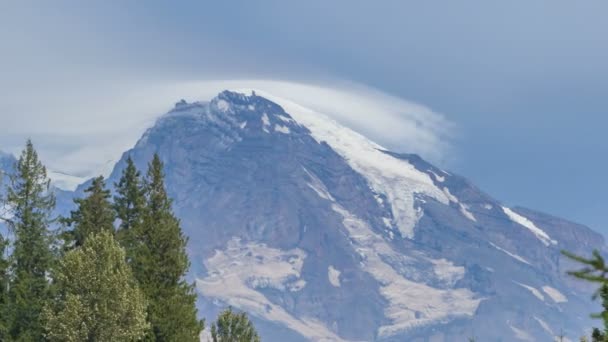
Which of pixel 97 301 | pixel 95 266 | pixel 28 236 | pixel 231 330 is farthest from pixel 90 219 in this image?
pixel 231 330

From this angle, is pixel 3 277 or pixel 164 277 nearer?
pixel 164 277

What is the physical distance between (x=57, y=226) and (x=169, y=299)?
2059 centimetres

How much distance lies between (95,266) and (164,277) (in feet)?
44.7

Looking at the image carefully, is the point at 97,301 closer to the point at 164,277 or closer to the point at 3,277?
the point at 164,277

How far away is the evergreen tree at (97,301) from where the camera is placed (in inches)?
3189

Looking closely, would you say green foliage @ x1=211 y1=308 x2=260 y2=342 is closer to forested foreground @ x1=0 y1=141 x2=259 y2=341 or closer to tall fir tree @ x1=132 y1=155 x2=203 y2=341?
forested foreground @ x1=0 y1=141 x2=259 y2=341

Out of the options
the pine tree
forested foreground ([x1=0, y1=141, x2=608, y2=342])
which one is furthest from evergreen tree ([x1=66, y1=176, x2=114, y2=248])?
the pine tree

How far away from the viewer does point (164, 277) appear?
311ft

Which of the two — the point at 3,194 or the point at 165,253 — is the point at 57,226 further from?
the point at 165,253

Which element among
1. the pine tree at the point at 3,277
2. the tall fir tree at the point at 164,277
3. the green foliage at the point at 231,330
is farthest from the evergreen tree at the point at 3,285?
the green foliage at the point at 231,330

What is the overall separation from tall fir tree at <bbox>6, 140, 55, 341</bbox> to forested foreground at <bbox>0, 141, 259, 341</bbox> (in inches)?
4.3

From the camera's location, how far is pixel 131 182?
105312mm

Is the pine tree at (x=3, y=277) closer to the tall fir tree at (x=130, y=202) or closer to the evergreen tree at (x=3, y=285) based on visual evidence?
the evergreen tree at (x=3, y=285)

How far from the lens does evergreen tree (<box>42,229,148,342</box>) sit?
266 ft
